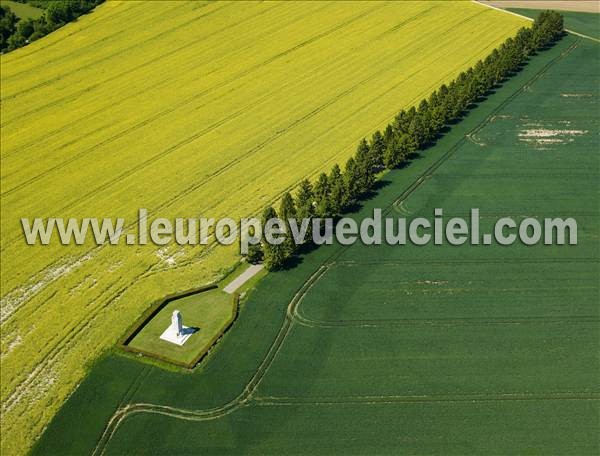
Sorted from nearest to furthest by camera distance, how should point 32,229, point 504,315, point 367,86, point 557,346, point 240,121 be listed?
1. point 557,346
2. point 504,315
3. point 32,229
4. point 240,121
5. point 367,86

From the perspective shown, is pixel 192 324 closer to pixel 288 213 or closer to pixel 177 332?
pixel 177 332

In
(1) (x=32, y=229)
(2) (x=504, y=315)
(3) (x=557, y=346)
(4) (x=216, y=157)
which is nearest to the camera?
(3) (x=557, y=346)

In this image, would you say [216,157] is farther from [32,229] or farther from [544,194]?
[544,194]

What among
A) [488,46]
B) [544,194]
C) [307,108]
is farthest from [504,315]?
A: [488,46]

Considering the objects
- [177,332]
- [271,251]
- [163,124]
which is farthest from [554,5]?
[177,332]

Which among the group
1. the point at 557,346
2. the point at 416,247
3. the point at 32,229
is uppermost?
the point at 32,229

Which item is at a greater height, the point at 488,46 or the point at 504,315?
the point at 488,46
